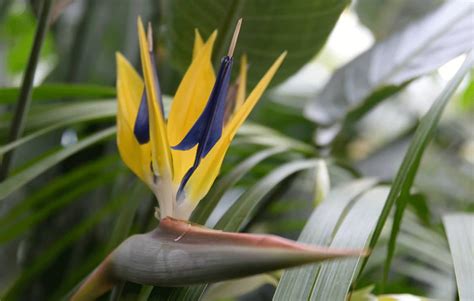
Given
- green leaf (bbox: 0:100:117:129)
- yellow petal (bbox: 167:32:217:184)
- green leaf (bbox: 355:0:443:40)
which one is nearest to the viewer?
yellow petal (bbox: 167:32:217:184)

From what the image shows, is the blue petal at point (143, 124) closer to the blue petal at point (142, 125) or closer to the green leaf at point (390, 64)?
the blue petal at point (142, 125)

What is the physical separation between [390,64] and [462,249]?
30 centimetres

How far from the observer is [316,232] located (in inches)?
12.8

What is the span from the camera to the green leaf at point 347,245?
267 mm

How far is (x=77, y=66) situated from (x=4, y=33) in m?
0.45

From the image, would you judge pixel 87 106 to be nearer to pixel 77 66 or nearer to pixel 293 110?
pixel 77 66

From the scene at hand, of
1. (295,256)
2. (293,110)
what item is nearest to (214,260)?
(295,256)

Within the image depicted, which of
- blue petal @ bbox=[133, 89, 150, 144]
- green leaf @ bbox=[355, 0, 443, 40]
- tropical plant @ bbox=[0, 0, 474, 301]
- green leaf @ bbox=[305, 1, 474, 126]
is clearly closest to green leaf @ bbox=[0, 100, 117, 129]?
tropical plant @ bbox=[0, 0, 474, 301]

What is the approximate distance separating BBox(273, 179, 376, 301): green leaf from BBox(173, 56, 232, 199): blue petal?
0.07m

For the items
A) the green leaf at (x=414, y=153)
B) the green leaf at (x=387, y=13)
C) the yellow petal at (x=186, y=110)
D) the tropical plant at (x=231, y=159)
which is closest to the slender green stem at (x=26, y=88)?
the tropical plant at (x=231, y=159)

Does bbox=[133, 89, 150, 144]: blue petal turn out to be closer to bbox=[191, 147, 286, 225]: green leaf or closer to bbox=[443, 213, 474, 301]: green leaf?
bbox=[191, 147, 286, 225]: green leaf

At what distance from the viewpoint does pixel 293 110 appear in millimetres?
905

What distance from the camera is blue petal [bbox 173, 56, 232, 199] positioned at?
11.4 inches

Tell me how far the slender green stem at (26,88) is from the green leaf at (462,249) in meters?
0.26
